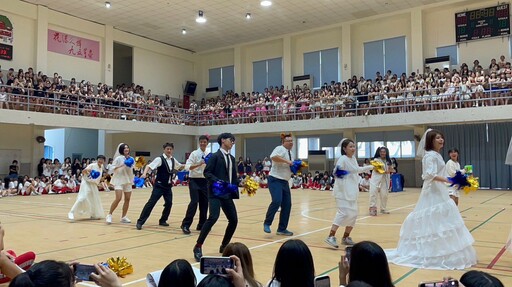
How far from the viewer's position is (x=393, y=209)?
12.8m

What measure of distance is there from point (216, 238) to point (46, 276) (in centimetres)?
592

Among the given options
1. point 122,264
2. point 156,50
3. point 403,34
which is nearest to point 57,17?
point 156,50

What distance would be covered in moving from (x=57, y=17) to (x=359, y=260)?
26.3 metres

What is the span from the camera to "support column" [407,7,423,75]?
24.5 metres

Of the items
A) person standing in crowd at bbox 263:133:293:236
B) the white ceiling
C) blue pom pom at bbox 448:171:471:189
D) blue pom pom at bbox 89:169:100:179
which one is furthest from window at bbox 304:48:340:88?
blue pom pom at bbox 448:171:471:189

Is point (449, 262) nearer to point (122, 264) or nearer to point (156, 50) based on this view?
point (122, 264)

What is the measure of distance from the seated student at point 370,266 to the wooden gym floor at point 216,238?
2.50 m

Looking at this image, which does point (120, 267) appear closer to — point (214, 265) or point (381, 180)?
point (214, 265)

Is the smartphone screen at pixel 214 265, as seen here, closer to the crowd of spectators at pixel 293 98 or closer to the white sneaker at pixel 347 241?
the white sneaker at pixel 347 241

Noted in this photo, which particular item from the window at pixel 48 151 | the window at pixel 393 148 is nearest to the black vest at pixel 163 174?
the window at pixel 393 148

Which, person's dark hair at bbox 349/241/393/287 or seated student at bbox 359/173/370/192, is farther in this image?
seated student at bbox 359/173/370/192

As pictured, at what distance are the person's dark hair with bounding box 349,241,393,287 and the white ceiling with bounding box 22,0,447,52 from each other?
22.6 meters

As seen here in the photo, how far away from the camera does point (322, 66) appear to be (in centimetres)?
2850

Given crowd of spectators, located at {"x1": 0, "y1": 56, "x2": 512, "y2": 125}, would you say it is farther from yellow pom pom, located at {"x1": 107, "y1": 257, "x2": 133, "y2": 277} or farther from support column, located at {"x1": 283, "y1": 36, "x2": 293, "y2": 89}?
yellow pom pom, located at {"x1": 107, "y1": 257, "x2": 133, "y2": 277}
